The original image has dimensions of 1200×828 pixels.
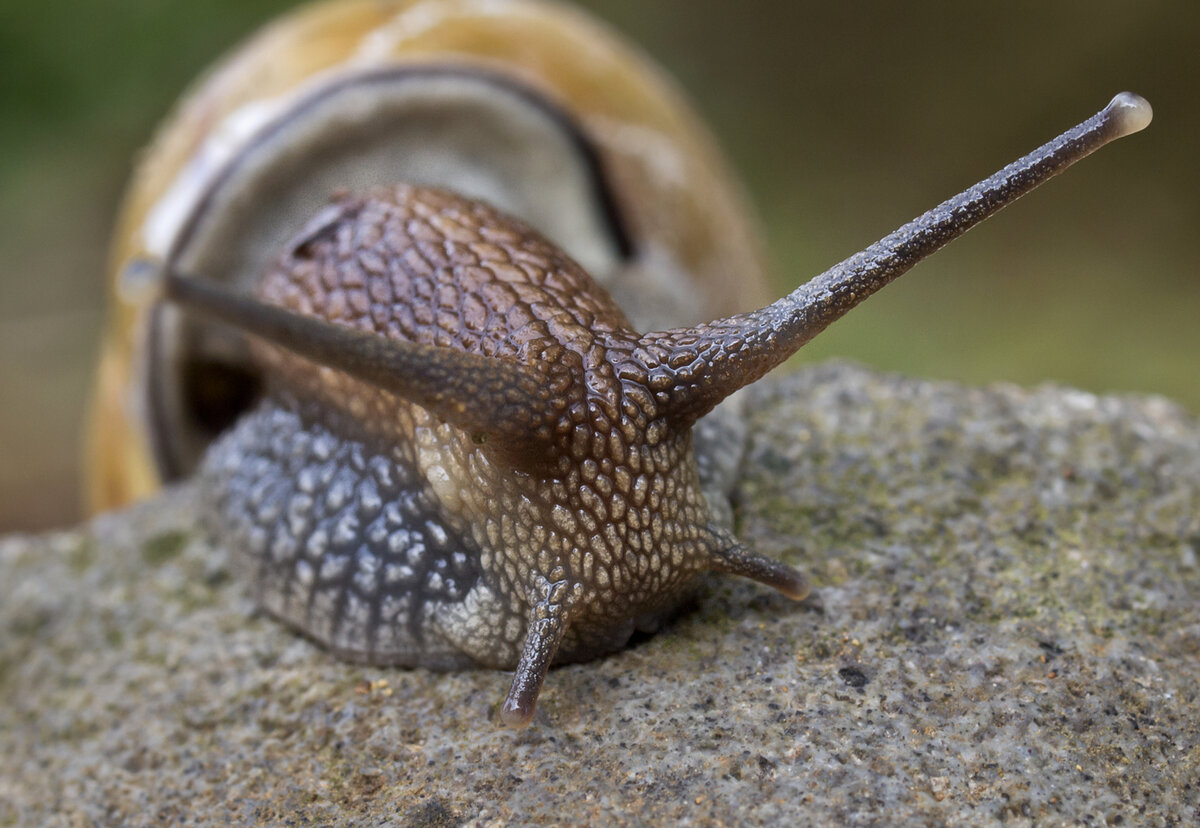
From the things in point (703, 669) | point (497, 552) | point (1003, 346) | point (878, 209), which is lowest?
point (703, 669)

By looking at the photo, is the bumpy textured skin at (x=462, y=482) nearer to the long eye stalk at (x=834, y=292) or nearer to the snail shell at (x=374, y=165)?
the long eye stalk at (x=834, y=292)

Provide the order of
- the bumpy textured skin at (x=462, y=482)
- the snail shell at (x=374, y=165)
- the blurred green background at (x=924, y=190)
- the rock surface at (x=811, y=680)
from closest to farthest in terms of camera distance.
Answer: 1. the rock surface at (x=811, y=680)
2. the bumpy textured skin at (x=462, y=482)
3. the snail shell at (x=374, y=165)
4. the blurred green background at (x=924, y=190)

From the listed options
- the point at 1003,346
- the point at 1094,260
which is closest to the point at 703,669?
the point at 1003,346

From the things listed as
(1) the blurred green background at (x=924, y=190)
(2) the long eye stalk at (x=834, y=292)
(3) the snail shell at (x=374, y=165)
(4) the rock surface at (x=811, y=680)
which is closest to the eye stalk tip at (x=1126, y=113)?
(2) the long eye stalk at (x=834, y=292)

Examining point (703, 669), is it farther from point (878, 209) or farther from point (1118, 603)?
point (878, 209)

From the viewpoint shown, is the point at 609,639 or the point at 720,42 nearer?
the point at 609,639

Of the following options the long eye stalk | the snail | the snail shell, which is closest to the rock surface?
the snail
